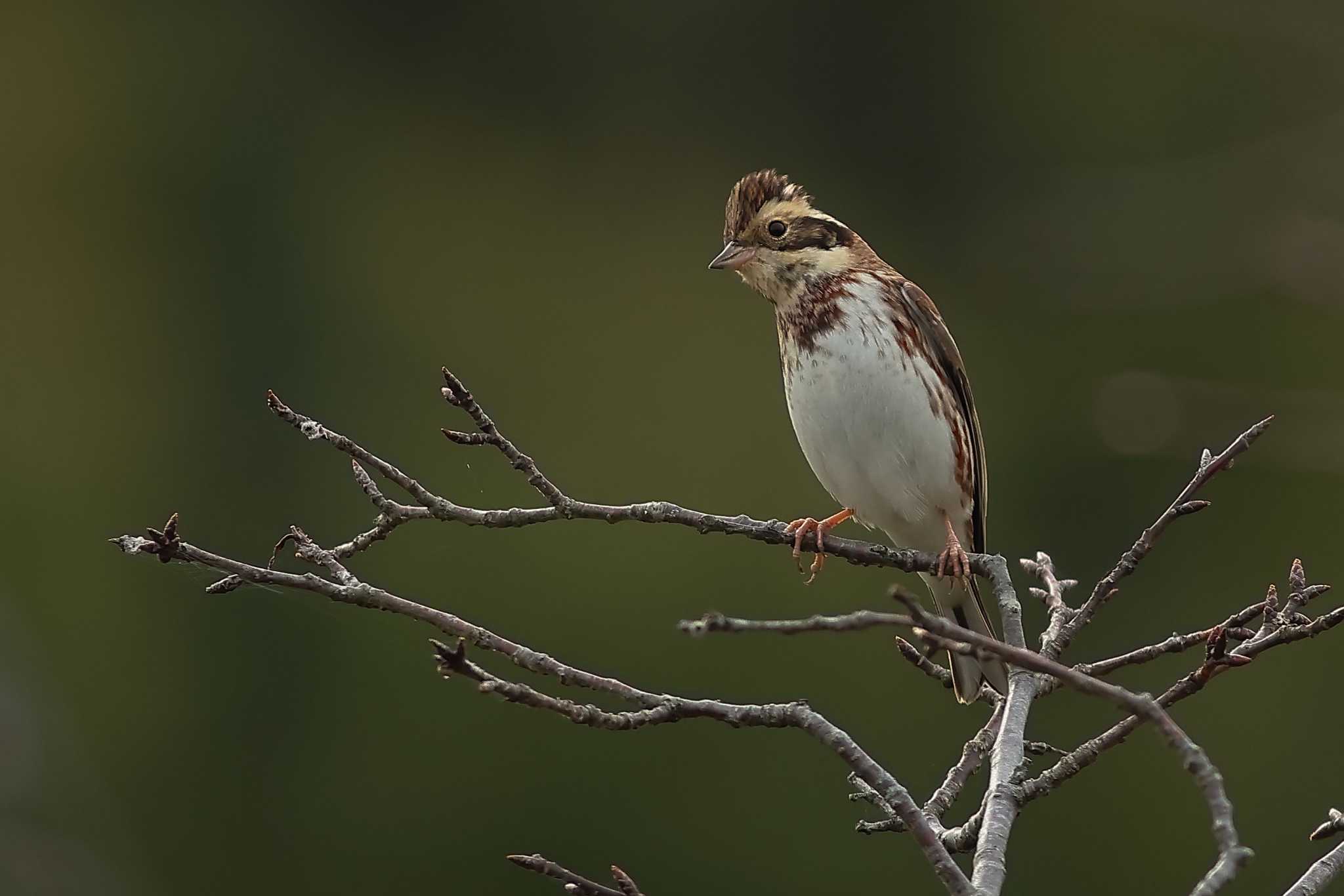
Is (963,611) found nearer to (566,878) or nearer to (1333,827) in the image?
(1333,827)

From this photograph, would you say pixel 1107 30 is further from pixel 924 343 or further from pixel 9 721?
pixel 924 343

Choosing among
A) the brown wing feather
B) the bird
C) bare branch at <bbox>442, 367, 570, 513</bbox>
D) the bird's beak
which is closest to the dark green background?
the brown wing feather

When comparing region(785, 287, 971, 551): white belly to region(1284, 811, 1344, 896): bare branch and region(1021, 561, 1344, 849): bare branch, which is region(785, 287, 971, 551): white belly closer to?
region(1021, 561, 1344, 849): bare branch

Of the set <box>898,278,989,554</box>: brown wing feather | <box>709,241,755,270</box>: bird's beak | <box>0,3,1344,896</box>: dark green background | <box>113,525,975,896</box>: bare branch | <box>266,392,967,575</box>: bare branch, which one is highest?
<box>0,3,1344,896</box>: dark green background

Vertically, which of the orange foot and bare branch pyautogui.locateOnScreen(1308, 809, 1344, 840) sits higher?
the orange foot

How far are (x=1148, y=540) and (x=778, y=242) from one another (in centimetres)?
207

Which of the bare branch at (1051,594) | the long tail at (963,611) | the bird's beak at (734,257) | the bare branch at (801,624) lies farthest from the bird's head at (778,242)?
the bare branch at (801,624)

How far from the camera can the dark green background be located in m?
15.6

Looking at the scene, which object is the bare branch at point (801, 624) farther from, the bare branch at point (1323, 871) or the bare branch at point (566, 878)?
the bare branch at point (1323, 871)

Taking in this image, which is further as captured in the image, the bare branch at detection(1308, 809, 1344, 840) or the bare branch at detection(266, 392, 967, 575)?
the bare branch at detection(266, 392, 967, 575)

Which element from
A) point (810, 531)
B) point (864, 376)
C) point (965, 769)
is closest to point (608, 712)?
point (965, 769)

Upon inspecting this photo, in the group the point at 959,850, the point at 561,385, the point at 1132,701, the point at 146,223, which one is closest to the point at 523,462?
the point at 959,850

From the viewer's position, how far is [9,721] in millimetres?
16109

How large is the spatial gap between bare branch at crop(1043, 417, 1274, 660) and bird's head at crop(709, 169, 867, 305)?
1.80 meters
